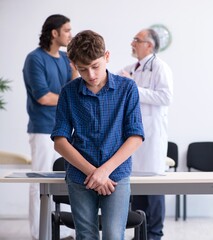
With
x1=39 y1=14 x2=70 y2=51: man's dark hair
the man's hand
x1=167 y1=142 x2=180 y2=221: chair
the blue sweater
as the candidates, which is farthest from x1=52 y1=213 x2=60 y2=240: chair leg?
x1=167 y1=142 x2=180 y2=221: chair

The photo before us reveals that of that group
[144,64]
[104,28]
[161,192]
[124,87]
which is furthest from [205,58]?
[124,87]

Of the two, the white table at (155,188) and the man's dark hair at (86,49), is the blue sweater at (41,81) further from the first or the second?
the man's dark hair at (86,49)

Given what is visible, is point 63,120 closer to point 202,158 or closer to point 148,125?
point 148,125

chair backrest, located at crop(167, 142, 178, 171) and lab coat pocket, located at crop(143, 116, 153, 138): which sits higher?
lab coat pocket, located at crop(143, 116, 153, 138)

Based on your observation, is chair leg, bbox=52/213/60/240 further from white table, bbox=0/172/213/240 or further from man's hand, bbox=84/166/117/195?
man's hand, bbox=84/166/117/195

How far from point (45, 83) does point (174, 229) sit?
197cm

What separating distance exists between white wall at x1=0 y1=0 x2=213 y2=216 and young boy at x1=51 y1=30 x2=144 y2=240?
3678mm

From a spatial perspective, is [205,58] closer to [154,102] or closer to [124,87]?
[154,102]

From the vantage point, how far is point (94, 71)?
225 centimetres

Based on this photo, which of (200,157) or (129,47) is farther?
(129,47)

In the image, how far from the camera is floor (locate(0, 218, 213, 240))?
4.80 m

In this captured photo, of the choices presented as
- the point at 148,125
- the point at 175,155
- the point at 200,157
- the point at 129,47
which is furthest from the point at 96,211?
the point at 129,47

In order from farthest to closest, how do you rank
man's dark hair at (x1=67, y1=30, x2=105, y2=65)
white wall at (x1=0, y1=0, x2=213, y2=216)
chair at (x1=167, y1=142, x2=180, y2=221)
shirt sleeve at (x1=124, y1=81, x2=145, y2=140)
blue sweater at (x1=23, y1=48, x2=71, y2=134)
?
white wall at (x1=0, y1=0, x2=213, y2=216), chair at (x1=167, y1=142, x2=180, y2=221), blue sweater at (x1=23, y1=48, x2=71, y2=134), shirt sleeve at (x1=124, y1=81, x2=145, y2=140), man's dark hair at (x1=67, y1=30, x2=105, y2=65)

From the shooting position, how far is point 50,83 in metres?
4.27
